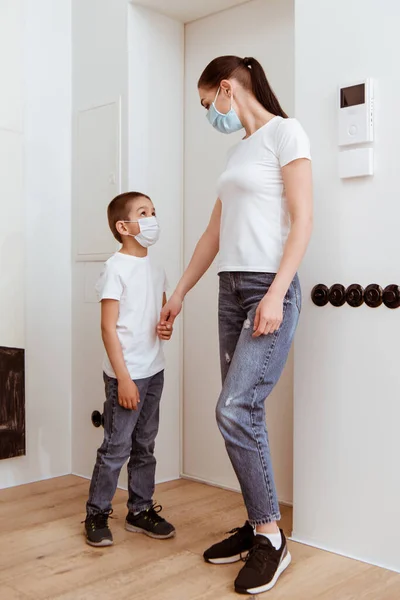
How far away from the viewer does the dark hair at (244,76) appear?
1.93 m

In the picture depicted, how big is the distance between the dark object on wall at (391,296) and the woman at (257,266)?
0.76ft

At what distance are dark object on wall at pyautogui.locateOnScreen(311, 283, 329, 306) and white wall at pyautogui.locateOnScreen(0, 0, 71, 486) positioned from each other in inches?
48.5

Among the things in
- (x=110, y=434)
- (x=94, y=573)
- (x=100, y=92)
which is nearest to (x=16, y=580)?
(x=94, y=573)

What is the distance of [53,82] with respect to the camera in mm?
2910

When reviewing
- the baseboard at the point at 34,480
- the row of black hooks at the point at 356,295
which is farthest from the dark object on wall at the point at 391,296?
the baseboard at the point at 34,480

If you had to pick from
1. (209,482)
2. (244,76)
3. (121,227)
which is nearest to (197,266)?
(121,227)

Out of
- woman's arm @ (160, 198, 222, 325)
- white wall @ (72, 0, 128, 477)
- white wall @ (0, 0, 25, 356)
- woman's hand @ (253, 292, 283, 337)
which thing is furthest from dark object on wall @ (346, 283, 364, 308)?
white wall @ (0, 0, 25, 356)

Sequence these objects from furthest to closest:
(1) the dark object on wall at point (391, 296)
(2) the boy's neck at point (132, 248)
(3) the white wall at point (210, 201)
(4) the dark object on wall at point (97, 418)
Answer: (4) the dark object on wall at point (97, 418)
(3) the white wall at point (210, 201)
(2) the boy's neck at point (132, 248)
(1) the dark object on wall at point (391, 296)

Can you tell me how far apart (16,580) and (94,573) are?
0.20 metres

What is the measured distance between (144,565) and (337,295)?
0.92 metres

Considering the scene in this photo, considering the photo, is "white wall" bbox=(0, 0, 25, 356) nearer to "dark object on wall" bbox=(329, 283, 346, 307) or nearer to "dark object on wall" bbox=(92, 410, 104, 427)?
"dark object on wall" bbox=(92, 410, 104, 427)

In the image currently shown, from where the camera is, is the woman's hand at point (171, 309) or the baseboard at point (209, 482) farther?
the baseboard at point (209, 482)

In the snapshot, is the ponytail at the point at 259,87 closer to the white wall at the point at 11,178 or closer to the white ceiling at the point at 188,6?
the white ceiling at the point at 188,6

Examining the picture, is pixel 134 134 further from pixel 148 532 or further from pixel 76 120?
pixel 148 532
